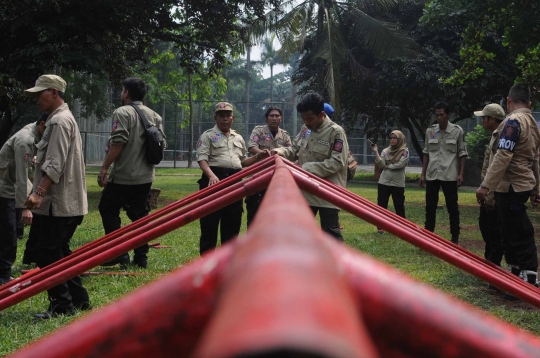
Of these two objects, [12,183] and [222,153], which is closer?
[12,183]

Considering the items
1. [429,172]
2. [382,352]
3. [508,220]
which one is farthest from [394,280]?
[429,172]

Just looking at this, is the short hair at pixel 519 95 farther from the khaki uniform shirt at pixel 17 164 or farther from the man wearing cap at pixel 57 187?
the khaki uniform shirt at pixel 17 164

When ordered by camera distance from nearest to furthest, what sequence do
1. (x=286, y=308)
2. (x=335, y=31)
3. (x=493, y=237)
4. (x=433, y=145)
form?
1. (x=286, y=308)
2. (x=493, y=237)
3. (x=433, y=145)
4. (x=335, y=31)

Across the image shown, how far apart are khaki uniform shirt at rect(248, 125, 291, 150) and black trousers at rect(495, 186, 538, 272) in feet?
8.41

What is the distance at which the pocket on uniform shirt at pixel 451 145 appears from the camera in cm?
802

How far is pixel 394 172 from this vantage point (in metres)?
9.51

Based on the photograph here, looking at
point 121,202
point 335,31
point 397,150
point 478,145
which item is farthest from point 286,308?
point 478,145

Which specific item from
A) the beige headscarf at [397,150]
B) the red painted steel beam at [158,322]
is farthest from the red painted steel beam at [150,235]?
the beige headscarf at [397,150]

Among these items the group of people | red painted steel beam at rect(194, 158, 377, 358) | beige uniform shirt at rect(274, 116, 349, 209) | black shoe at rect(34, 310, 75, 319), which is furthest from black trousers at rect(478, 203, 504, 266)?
red painted steel beam at rect(194, 158, 377, 358)

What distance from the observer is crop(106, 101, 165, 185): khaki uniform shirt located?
620cm

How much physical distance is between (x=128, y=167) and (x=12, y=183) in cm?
104

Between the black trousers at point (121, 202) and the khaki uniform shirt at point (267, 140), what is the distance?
1412mm

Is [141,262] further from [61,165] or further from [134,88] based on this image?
Answer: [61,165]

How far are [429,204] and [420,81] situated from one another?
12.7m
